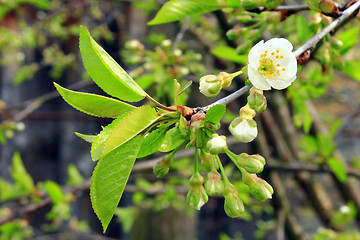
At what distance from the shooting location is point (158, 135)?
522mm

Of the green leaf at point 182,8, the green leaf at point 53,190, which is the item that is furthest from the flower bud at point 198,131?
the green leaf at point 53,190

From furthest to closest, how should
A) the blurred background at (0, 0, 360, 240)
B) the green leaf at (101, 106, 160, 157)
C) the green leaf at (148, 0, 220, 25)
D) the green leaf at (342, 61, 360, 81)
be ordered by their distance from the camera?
the blurred background at (0, 0, 360, 240) → the green leaf at (342, 61, 360, 81) → the green leaf at (148, 0, 220, 25) → the green leaf at (101, 106, 160, 157)

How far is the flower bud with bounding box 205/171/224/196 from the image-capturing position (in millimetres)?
571

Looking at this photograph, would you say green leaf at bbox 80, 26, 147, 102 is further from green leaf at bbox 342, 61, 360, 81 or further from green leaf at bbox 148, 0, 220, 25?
green leaf at bbox 342, 61, 360, 81

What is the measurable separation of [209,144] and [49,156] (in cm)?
529

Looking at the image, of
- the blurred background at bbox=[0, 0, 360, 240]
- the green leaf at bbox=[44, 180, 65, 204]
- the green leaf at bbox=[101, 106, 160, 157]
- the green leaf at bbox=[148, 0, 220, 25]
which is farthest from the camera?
the green leaf at bbox=[44, 180, 65, 204]

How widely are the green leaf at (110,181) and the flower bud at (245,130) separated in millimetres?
177

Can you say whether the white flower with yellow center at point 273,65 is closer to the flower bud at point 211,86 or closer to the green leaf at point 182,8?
the flower bud at point 211,86

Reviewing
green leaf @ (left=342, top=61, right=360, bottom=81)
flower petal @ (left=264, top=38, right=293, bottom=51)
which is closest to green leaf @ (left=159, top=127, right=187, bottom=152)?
flower petal @ (left=264, top=38, right=293, bottom=51)

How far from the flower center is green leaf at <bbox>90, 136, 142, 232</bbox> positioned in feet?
1.01

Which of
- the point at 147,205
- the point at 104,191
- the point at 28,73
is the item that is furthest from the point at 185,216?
the point at 104,191

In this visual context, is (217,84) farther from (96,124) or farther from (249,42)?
(96,124)

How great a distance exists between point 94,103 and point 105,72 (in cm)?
5

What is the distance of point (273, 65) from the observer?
2.07ft
